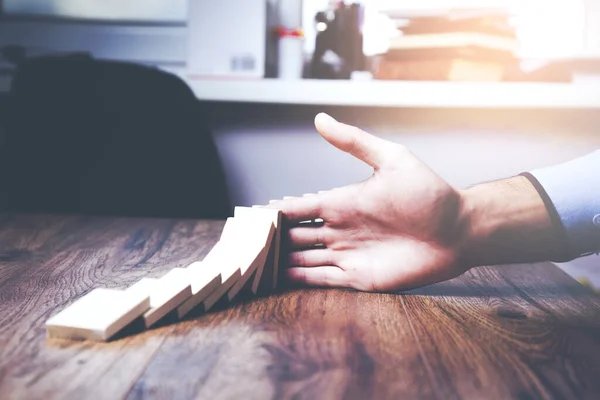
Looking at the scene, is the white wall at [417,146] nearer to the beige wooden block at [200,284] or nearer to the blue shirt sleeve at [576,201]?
the blue shirt sleeve at [576,201]

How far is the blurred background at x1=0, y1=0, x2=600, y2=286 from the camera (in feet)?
5.94

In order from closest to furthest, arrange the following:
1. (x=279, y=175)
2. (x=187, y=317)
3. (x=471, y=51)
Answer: (x=187, y=317) → (x=471, y=51) → (x=279, y=175)

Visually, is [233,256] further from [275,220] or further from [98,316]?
[98,316]

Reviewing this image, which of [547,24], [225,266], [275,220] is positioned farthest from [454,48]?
[225,266]

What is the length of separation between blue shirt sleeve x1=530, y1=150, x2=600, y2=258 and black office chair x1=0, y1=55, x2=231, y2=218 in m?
1.13

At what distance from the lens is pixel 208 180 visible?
1.85 meters

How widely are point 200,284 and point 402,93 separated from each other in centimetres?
131

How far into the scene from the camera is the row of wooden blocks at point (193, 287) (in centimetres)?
62

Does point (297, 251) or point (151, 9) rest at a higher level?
point (151, 9)

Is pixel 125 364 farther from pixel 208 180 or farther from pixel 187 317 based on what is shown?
pixel 208 180

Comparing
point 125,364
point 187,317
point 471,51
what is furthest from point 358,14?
point 125,364

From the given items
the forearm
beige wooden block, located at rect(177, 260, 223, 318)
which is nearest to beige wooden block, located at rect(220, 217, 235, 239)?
beige wooden block, located at rect(177, 260, 223, 318)

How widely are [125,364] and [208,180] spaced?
131 centimetres

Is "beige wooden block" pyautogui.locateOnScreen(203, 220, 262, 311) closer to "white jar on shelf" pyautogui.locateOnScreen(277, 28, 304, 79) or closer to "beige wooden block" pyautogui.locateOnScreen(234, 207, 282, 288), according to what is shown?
"beige wooden block" pyautogui.locateOnScreen(234, 207, 282, 288)
